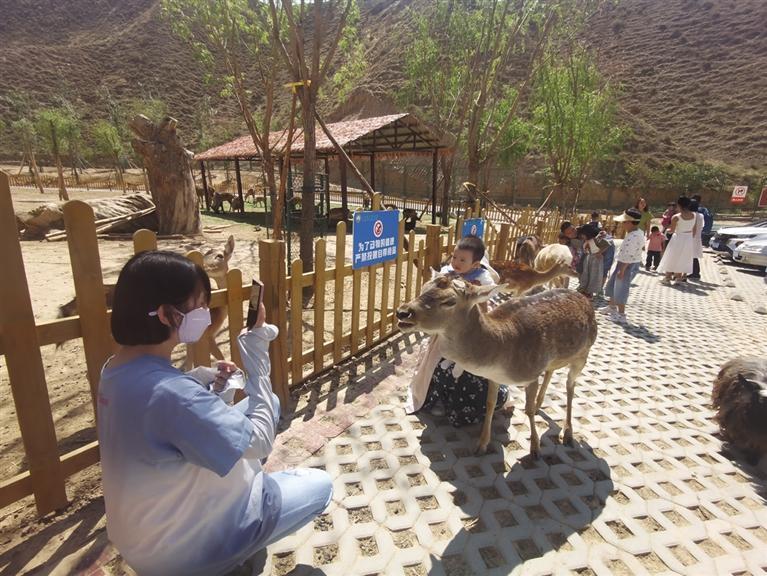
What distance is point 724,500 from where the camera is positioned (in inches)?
106

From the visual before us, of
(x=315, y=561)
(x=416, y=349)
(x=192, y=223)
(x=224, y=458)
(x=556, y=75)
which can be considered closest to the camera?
(x=224, y=458)

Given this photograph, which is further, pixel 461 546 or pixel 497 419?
pixel 497 419

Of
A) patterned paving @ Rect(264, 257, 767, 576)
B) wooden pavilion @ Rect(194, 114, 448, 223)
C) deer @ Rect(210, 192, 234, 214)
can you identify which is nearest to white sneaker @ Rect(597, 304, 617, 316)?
patterned paving @ Rect(264, 257, 767, 576)

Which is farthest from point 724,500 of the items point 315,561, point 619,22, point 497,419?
point 619,22

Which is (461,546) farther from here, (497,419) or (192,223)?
(192,223)

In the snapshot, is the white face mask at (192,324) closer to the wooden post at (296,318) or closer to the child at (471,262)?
the wooden post at (296,318)

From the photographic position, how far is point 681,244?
9062 mm

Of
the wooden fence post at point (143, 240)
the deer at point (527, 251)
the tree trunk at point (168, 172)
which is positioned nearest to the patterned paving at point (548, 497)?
the wooden fence post at point (143, 240)

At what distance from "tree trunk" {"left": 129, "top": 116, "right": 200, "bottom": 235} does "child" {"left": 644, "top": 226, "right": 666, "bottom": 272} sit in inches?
527

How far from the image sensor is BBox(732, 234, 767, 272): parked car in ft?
38.0

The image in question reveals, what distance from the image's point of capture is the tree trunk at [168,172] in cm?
1052

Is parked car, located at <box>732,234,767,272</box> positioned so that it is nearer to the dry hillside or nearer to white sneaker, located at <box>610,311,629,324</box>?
white sneaker, located at <box>610,311,629,324</box>

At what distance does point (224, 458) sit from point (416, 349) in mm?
3814

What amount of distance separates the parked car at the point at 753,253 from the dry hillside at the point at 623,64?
1467 inches
